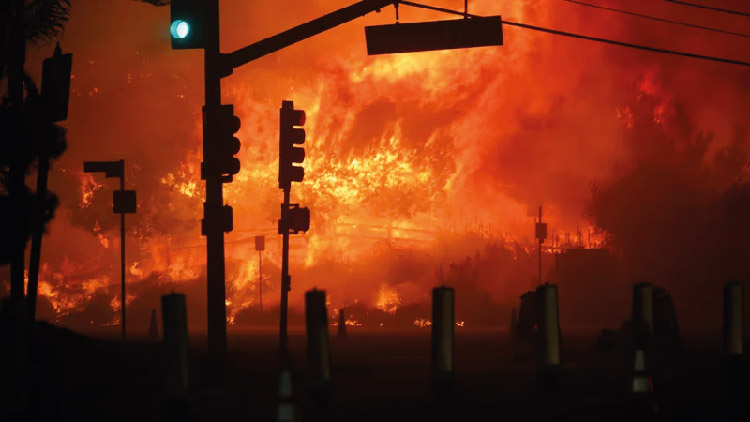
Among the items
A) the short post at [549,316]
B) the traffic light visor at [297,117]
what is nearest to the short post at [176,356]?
the short post at [549,316]

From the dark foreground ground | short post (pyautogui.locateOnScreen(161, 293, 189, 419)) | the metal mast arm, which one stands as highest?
the metal mast arm

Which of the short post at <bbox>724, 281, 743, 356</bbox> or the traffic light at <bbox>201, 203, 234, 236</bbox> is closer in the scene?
the short post at <bbox>724, 281, 743, 356</bbox>

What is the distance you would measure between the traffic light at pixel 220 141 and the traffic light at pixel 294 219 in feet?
19.6

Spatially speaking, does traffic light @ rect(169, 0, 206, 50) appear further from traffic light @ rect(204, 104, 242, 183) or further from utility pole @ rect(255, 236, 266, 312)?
utility pole @ rect(255, 236, 266, 312)

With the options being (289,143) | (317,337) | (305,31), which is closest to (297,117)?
(289,143)

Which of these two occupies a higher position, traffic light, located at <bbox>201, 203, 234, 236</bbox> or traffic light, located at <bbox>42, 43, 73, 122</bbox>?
traffic light, located at <bbox>42, 43, 73, 122</bbox>

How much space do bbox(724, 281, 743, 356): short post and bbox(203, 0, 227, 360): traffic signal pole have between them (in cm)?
747

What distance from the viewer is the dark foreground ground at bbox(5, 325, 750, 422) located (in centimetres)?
1317

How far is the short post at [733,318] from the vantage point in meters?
16.7

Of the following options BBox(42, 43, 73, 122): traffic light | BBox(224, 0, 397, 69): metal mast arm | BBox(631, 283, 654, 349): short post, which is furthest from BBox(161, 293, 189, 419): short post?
BBox(224, 0, 397, 69): metal mast arm

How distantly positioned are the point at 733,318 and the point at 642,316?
3.04 m

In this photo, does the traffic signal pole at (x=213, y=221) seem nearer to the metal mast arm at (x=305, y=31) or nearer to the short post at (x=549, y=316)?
the metal mast arm at (x=305, y=31)

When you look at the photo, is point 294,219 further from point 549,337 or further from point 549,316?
point 549,316

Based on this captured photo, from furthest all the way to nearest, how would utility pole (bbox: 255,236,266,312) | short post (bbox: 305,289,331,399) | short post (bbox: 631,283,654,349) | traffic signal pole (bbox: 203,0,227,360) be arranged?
utility pole (bbox: 255,236,266,312) → traffic signal pole (bbox: 203,0,227,360) → short post (bbox: 631,283,654,349) → short post (bbox: 305,289,331,399)
